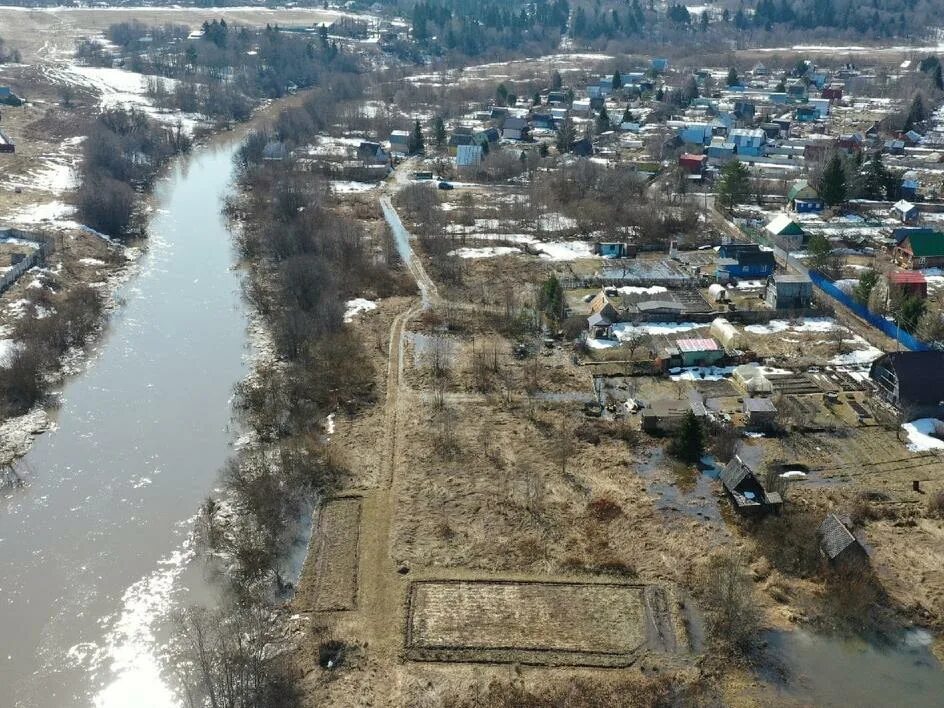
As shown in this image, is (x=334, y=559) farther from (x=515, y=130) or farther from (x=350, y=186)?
(x=515, y=130)

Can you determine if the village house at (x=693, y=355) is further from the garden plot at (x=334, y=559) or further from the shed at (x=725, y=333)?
the garden plot at (x=334, y=559)

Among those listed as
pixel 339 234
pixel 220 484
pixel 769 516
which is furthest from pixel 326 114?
pixel 769 516

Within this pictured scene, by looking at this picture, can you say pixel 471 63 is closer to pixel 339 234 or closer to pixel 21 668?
pixel 339 234

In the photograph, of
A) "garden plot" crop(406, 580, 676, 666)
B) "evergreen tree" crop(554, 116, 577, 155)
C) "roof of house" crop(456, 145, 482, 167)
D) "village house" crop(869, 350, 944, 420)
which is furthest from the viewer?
"evergreen tree" crop(554, 116, 577, 155)

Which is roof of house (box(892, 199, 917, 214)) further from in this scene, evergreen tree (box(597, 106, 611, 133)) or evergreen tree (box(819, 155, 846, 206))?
evergreen tree (box(597, 106, 611, 133))

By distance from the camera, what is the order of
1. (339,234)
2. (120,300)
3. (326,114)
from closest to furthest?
1. (120,300)
2. (339,234)
3. (326,114)

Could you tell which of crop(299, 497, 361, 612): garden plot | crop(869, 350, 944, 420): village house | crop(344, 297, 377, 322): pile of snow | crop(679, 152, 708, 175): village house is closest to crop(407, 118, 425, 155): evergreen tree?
crop(679, 152, 708, 175): village house
